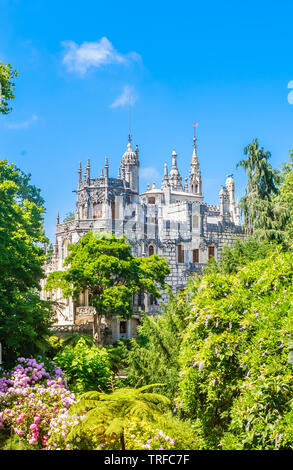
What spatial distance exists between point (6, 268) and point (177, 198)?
42899mm

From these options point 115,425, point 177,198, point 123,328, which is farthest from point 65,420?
point 177,198

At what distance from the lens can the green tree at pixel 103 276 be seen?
30.2 m

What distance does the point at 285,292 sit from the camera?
36.3 ft

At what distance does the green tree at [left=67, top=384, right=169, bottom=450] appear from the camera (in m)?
10.7

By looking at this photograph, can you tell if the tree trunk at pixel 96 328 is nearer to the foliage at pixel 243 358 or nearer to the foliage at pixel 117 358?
the foliage at pixel 117 358

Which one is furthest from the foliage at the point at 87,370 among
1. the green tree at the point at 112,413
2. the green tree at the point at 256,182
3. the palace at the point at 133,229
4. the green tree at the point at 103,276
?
the green tree at the point at 256,182

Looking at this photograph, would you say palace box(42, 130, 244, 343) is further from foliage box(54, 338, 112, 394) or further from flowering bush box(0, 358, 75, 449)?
flowering bush box(0, 358, 75, 449)

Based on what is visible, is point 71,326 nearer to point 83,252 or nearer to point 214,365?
point 83,252

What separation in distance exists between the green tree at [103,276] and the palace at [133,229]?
142 inches

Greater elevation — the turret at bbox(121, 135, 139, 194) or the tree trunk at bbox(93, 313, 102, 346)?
the turret at bbox(121, 135, 139, 194)

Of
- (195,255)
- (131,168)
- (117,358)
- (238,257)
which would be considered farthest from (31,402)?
(131,168)

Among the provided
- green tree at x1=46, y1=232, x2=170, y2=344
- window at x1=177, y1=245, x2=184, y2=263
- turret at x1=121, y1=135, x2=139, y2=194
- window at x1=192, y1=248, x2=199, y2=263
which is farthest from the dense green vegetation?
A: turret at x1=121, y1=135, x2=139, y2=194

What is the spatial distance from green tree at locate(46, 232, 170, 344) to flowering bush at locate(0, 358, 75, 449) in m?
14.1

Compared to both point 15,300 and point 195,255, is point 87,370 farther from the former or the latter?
point 195,255
